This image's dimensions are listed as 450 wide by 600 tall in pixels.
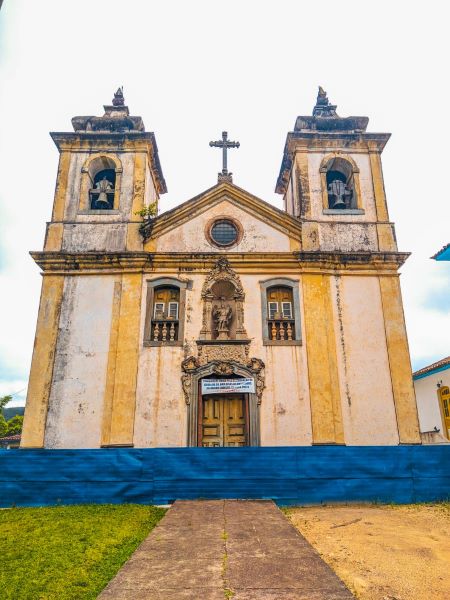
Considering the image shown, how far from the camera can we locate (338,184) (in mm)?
13828

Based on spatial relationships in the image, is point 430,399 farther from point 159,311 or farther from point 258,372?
point 159,311

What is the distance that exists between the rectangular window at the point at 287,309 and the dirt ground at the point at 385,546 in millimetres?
5116

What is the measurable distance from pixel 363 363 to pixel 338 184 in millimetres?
5902

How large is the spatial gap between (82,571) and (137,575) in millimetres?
1067

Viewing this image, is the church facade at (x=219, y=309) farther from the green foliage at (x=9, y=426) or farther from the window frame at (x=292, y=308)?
the green foliage at (x=9, y=426)

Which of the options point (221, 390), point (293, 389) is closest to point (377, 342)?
point (293, 389)

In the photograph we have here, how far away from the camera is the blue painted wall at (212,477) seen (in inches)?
332

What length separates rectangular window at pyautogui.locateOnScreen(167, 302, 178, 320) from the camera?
1188 cm

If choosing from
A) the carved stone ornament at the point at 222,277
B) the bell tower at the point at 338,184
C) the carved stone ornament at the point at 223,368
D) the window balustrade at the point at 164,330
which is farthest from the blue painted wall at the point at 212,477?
the bell tower at the point at 338,184

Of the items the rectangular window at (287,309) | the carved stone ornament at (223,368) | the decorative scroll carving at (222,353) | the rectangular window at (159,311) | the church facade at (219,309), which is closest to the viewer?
the church facade at (219,309)

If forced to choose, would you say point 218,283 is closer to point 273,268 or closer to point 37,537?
point 273,268

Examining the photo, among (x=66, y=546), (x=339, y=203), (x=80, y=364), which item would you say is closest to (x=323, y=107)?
(x=339, y=203)

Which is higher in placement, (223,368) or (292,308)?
(292,308)

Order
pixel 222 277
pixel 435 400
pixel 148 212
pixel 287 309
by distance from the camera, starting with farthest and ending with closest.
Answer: pixel 435 400
pixel 148 212
pixel 222 277
pixel 287 309
